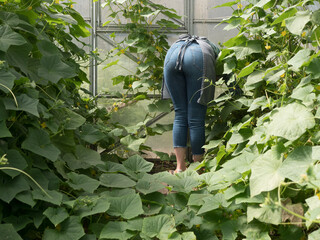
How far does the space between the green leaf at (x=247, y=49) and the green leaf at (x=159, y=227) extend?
46.8 inches

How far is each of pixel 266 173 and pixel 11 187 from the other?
1.01 meters

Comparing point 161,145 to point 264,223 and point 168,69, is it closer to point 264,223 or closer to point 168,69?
point 168,69

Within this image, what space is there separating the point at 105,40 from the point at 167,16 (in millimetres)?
610

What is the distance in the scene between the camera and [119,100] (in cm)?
419

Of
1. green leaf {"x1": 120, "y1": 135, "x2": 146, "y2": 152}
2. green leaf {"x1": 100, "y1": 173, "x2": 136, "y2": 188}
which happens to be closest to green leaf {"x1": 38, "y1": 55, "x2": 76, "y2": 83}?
green leaf {"x1": 100, "y1": 173, "x2": 136, "y2": 188}

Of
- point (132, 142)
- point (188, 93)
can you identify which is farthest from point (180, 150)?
point (132, 142)

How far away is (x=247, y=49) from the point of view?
110 inches

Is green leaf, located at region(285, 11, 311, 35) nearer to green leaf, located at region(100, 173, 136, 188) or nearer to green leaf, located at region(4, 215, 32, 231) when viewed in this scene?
green leaf, located at region(100, 173, 136, 188)

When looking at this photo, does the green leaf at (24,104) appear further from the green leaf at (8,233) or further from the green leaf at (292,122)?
the green leaf at (292,122)

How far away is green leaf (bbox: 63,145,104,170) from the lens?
242 centimetres

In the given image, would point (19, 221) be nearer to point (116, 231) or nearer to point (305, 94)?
point (116, 231)

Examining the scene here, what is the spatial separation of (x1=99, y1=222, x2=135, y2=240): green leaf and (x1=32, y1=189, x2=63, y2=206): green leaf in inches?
9.0

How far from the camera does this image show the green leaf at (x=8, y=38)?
2.04m

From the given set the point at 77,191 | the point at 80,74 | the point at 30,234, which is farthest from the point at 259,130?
the point at 80,74
